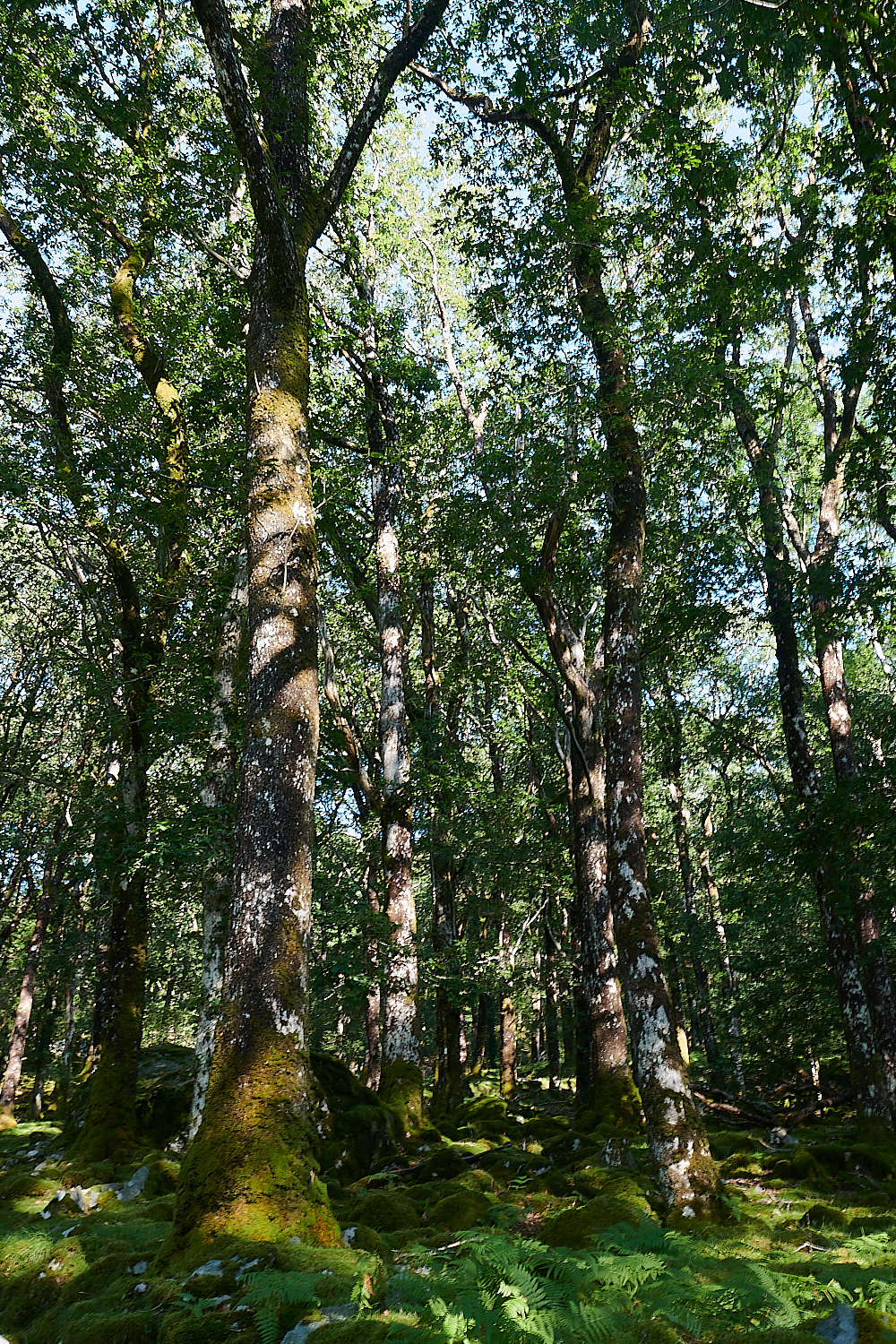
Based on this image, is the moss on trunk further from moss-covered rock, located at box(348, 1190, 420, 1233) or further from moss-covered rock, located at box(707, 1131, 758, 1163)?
moss-covered rock, located at box(707, 1131, 758, 1163)

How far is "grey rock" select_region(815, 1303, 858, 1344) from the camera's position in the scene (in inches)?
114

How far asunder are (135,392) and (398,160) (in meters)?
10.1

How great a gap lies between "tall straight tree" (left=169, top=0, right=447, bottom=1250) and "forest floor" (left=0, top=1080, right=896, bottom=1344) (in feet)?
1.71

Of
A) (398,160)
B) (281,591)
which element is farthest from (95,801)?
(398,160)

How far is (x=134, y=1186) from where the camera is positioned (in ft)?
28.6

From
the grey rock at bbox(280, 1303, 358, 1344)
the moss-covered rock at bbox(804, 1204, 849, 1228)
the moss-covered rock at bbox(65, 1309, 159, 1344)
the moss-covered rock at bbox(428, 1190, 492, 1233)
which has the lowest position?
the moss-covered rock at bbox(804, 1204, 849, 1228)

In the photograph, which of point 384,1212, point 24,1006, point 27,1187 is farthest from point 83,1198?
point 24,1006

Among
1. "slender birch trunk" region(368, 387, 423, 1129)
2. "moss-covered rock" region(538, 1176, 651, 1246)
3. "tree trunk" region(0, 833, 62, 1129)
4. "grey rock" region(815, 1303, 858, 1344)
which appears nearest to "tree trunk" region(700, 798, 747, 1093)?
"slender birch trunk" region(368, 387, 423, 1129)

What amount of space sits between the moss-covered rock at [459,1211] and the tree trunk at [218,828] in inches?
125

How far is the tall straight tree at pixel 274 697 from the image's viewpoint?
4.61m

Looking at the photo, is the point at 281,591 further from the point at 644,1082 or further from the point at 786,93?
the point at 786,93

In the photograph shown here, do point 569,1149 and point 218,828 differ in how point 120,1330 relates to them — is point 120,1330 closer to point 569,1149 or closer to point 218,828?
Result: point 218,828

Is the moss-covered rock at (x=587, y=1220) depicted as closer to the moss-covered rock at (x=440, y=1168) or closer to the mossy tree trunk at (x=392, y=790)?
the moss-covered rock at (x=440, y=1168)

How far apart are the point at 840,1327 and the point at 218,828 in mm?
7950
